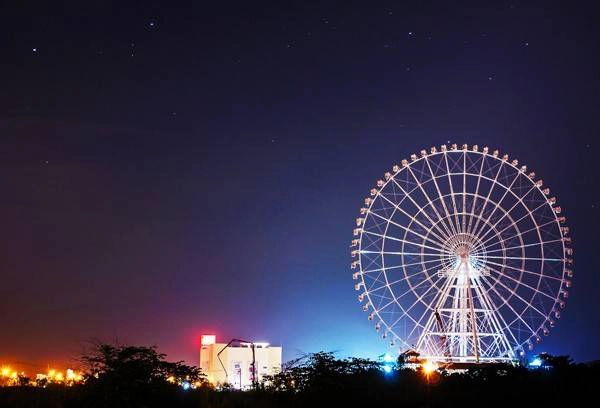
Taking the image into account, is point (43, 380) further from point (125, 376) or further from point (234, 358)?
point (234, 358)

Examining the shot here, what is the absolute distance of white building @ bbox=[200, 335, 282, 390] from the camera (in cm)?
8138

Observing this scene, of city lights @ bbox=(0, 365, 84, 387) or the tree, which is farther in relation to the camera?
city lights @ bbox=(0, 365, 84, 387)

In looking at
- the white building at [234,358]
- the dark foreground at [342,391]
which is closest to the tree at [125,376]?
Result: the dark foreground at [342,391]

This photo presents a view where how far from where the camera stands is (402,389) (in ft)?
70.8

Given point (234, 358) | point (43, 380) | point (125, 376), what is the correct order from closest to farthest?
point (125, 376)
point (43, 380)
point (234, 358)

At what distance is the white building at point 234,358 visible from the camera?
3204 inches

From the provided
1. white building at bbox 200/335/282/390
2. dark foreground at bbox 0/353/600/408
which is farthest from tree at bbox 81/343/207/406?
white building at bbox 200/335/282/390

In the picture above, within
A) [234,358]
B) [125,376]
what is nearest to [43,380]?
[125,376]

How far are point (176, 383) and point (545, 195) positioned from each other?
2810 centimetres

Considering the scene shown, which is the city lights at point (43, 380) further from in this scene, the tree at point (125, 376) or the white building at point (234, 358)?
the white building at point (234, 358)

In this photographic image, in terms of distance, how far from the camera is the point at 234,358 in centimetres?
8238

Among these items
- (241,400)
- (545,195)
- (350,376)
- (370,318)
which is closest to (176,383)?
(241,400)

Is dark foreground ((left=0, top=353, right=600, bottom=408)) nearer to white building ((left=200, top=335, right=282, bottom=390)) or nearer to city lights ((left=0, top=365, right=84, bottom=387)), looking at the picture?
city lights ((left=0, top=365, right=84, bottom=387))

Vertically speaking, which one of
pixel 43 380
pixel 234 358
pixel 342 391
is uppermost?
pixel 234 358
